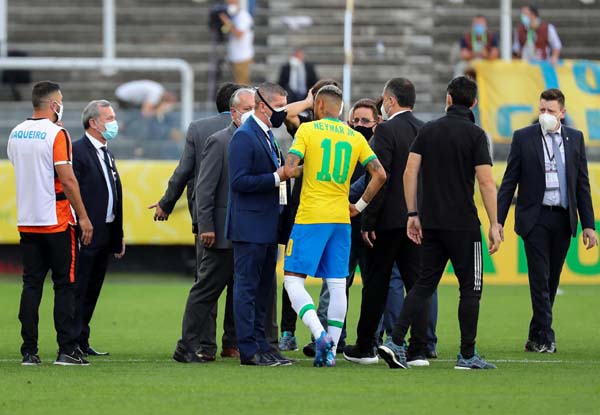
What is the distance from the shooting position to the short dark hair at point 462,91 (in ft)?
33.0

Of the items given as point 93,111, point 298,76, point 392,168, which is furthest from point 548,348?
point 298,76

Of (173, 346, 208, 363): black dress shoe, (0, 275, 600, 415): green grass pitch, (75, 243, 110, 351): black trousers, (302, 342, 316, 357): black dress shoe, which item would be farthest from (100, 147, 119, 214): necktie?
(302, 342, 316, 357): black dress shoe

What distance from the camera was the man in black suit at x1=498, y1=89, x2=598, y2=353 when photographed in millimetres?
11969

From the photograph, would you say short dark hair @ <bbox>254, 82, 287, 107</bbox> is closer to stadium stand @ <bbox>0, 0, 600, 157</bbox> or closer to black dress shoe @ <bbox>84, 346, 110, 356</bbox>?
black dress shoe @ <bbox>84, 346, 110, 356</bbox>

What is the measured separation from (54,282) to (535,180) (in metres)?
4.15

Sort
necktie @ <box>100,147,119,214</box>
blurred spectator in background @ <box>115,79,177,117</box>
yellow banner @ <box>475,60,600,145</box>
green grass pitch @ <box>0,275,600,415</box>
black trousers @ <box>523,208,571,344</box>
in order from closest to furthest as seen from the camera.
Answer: green grass pitch @ <box>0,275,600,415</box>, necktie @ <box>100,147,119,214</box>, black trousers @ <box>523,208,571,344</box>, yellow banner @ <box>475,60,600,145</box>, blurred spectator in background @ <box>115,79,177,117</box>

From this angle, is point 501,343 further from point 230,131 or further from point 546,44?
point 546,44

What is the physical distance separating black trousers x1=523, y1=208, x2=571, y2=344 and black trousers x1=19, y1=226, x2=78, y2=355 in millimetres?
3865

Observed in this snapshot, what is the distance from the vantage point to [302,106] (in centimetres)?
1089

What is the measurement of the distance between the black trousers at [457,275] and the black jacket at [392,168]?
0.50 meters

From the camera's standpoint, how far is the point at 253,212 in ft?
34.1

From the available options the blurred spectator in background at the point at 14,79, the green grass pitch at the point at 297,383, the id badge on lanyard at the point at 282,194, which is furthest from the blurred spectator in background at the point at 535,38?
the id badge on lanyard at the point at 282,194

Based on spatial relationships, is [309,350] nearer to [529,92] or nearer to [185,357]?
[185,357]

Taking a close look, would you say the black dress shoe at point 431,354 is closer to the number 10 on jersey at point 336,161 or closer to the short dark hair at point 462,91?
the number 10 on jersey at point 336,161
